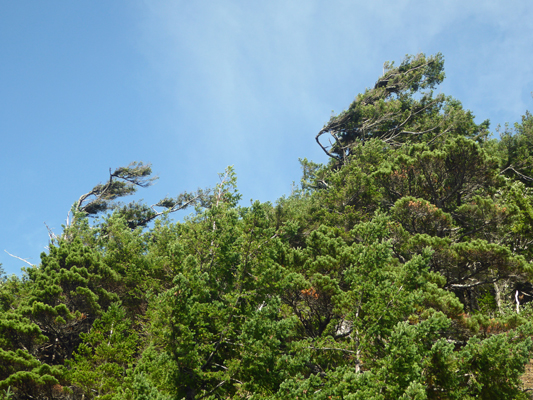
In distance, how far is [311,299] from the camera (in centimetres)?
1447

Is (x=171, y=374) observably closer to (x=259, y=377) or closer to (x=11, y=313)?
(x=259, y=377)

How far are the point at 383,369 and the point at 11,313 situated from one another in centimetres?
1581

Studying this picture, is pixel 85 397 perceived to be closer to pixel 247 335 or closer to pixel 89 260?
pixel 89 260

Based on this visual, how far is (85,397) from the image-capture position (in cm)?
1567

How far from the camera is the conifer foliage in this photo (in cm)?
996

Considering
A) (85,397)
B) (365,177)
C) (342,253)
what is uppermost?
(365,177)

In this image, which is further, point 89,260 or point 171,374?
point 89,260

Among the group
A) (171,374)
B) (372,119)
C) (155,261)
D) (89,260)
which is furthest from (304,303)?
(372,119)

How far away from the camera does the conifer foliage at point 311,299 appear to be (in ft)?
32.7

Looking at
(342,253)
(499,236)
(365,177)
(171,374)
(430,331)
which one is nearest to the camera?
(430,331)

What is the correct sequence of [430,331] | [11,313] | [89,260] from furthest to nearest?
[89,260] → [11,313] → [430,331]

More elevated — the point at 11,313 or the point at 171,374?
the point at 11,313

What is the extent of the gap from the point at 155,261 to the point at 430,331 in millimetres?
11992

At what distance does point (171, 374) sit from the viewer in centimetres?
1184
